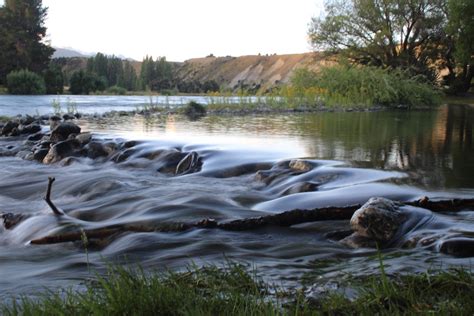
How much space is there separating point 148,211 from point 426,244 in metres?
2.09

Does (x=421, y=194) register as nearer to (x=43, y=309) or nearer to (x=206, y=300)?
(x=206, y=300)

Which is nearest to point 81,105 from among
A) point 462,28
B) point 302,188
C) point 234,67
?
point 302,188

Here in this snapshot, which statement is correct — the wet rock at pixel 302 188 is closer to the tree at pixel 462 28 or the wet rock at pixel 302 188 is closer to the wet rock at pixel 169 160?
the wet rock at pixel 169 160

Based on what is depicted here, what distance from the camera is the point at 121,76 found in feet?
241

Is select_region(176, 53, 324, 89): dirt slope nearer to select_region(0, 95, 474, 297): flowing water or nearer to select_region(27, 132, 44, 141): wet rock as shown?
select_region(27, 132, 44, 141): wet rock

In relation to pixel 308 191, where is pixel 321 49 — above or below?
above

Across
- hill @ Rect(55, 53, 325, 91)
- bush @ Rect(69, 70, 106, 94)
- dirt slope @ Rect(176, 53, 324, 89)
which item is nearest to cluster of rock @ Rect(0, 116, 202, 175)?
bush @ Rect(69, 70, 106, 94)

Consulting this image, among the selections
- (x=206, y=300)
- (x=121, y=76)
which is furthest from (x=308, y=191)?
(x=121, y=76)

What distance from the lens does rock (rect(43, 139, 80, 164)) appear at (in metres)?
7.54

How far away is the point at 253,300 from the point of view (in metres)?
2.04

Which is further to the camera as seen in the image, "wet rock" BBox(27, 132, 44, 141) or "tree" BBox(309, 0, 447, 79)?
"tree" BBox(309, 0, 447, 79)

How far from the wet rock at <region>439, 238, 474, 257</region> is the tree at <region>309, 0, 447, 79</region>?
32.0 m

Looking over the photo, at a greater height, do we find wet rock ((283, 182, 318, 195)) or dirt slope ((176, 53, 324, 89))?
dirt slope ((176, 53, 324, 89))

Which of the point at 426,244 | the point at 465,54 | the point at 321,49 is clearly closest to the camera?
the point at 426,244
